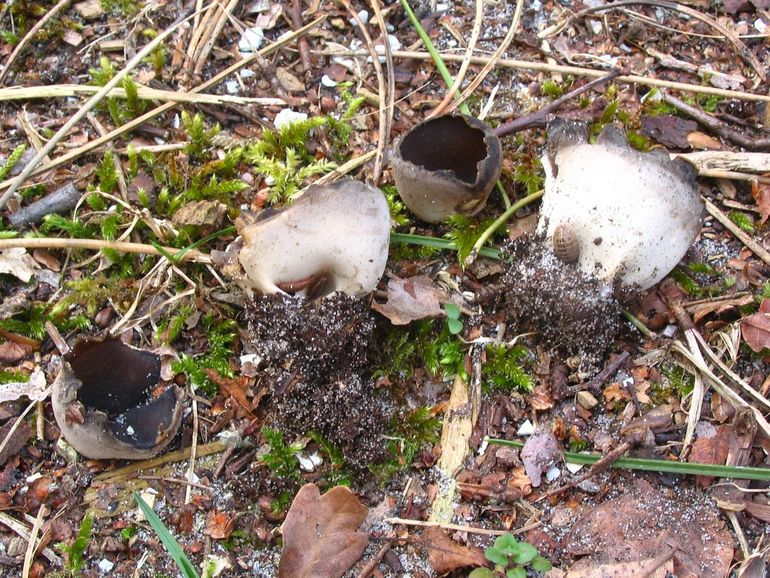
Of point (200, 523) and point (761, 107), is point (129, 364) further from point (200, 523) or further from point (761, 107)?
point (761, 107)

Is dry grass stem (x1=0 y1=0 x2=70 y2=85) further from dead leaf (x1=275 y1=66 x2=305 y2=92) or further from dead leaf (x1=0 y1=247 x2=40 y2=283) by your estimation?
dead leaf (x1=275 y1=66 x2=305 y2=92)

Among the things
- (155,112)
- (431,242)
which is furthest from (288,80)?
(431,242)

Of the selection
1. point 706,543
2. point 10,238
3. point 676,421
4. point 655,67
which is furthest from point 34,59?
point 706,543

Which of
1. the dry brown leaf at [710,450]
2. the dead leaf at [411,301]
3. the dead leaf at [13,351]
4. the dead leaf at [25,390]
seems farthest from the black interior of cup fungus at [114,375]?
the dry brown leaf at [710,450]

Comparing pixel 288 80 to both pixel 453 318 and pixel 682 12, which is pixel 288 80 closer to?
pixel 453 318

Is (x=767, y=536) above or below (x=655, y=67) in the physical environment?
below

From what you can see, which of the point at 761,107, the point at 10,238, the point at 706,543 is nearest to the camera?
the point at 706,543
